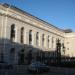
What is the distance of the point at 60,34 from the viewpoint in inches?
3524

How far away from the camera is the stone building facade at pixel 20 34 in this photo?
53531mm

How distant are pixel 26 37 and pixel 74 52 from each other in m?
33.7

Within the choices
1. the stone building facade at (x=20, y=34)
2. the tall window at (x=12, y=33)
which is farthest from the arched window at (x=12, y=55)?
the tall window at (x=12, y=33)

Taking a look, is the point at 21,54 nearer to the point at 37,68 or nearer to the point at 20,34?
the point at 20,34

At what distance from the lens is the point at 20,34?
200 ft

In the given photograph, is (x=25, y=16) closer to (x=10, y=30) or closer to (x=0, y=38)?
(x=10, y=30)

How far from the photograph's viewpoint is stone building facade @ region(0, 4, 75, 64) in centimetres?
5353

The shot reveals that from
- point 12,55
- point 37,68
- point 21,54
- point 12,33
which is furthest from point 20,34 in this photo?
point 37,68

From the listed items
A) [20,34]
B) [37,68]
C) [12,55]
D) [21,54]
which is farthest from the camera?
[20,34]

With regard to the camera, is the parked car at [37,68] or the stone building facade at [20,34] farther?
the stone building facade at [20,34]

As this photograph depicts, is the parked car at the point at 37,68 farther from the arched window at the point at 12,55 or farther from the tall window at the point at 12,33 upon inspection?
the tall window at the point at 12,33

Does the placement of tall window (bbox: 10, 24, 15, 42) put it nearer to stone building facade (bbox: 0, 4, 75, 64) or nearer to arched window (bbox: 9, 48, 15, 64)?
stone building facade (bbox: 0, 4, 75, 64)

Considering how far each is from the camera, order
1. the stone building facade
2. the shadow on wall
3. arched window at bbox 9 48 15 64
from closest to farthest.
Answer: the shadow on wall, the stone building facade, arched window at bbox 9 48 15 64

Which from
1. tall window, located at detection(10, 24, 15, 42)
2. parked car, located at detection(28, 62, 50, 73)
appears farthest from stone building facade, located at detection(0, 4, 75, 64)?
parked car, located at detection(28, 62, 50, 73)
